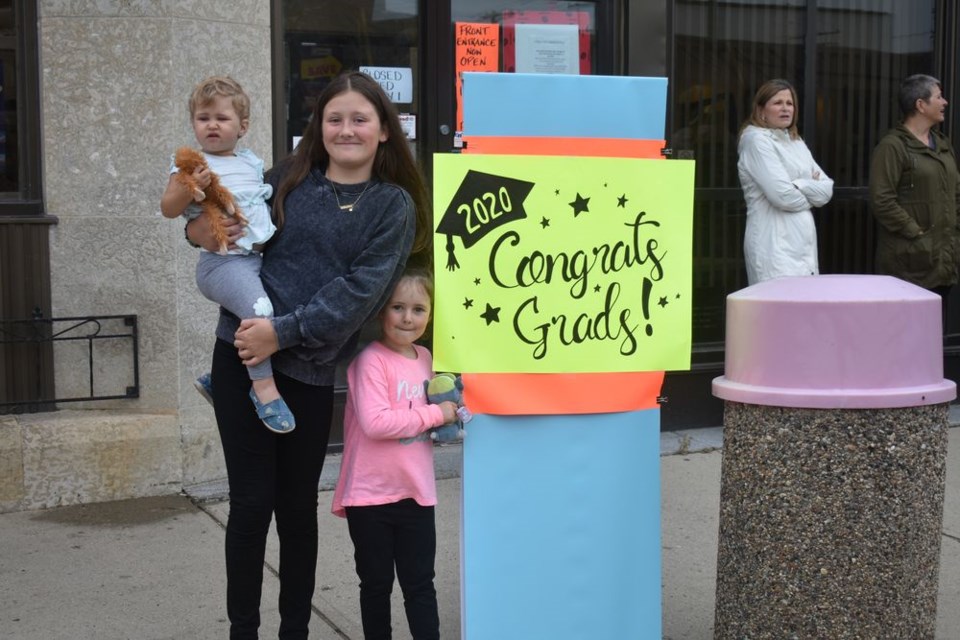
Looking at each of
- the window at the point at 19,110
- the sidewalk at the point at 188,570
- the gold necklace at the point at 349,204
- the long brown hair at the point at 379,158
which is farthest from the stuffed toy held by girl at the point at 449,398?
the window at the point at 19,110

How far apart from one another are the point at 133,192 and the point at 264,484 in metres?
2.63

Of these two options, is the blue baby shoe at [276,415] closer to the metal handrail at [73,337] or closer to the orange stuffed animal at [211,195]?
the orange stuffed animal at [211,195]

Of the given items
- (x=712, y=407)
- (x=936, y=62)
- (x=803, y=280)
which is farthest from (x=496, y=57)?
(x=803, y=280)

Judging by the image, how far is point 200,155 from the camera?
126 inches

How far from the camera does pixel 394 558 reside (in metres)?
3.53

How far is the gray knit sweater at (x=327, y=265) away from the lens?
322cm

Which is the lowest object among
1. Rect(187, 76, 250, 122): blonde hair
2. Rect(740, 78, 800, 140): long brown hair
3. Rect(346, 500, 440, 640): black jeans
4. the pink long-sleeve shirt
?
Rect(346, 500, 440, 640): black jeans

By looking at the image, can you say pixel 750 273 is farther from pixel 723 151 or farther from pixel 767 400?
pixel 767 400

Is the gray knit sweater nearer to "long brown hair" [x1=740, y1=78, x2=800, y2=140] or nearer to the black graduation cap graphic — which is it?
the black graduation cap graphic

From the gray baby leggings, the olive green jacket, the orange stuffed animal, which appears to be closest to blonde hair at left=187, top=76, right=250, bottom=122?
the orange stuffed animal

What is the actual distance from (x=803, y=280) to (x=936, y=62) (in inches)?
201

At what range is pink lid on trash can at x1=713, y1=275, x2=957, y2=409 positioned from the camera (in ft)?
10.2

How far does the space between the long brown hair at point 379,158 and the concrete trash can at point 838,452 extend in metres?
0.92

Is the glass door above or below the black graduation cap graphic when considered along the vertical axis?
above
